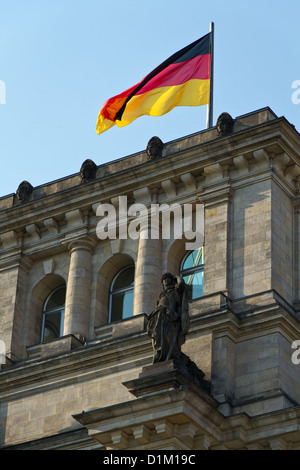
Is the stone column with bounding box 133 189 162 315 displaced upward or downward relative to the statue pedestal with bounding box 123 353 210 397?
upward

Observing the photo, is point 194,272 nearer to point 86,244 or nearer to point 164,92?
point 86,244

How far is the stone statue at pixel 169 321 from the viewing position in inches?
1630

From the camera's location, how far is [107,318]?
4747 centimetres

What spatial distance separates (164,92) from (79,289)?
7170 millimetres

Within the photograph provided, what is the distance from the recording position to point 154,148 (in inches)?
1902

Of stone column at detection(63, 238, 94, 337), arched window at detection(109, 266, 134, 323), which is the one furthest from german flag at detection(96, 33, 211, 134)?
arched window at detection(109, 266, 134, 323)

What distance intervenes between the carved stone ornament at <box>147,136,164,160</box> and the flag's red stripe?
2688 millimetres

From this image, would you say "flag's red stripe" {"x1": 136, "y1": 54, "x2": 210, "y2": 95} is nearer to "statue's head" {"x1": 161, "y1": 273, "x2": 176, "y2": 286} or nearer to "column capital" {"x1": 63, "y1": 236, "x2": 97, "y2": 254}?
"column capital" {"x1": 63, "y1": 236, "x2": 97, "y2": 254}

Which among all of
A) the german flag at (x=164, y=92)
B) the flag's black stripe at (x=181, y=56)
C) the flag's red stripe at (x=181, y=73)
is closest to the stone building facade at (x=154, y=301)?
the german flag at (x=164, y=92)

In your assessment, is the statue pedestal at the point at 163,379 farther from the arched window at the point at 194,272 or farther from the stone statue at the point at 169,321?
the arched window at the point at 194,272

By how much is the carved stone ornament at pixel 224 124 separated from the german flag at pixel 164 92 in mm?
2735

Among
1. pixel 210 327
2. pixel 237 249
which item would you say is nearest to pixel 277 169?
pixel 237 249

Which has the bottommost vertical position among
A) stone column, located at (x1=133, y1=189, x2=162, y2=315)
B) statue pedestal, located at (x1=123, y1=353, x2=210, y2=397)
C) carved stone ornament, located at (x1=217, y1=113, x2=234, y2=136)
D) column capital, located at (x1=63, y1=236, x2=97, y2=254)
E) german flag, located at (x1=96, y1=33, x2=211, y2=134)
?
statue pedestal, located at (x1=123, y1=353, x2=210, y2=397)

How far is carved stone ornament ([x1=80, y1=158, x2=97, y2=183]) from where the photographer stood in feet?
162
